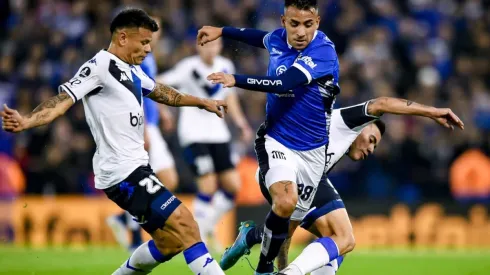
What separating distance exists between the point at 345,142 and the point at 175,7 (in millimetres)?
10438

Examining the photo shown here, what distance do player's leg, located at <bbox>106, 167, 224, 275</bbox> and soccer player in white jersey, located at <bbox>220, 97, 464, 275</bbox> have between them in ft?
2.57

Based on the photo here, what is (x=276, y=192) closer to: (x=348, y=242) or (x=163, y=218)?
(x=348, y=242)

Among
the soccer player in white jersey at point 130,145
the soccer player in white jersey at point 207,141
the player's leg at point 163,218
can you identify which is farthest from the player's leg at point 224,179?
the player's leg at point 163,218

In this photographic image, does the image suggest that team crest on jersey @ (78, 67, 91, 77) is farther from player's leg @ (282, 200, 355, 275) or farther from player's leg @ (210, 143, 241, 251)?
player's leg @ (210, 143, 241, 251)

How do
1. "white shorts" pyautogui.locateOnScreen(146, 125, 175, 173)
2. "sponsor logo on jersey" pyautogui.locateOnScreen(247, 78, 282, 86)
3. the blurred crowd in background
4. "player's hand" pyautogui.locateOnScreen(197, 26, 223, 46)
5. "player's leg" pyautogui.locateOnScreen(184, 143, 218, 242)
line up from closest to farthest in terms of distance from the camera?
1. "sponsor logo on jersey" pyautogui.locateOnScreen(247, 78, 282, 86)
2. "player's hand" pyautogui.locateOnScreen(197, 26, 223, 46)
3. "white shorts" pyautogui.locateOnScreen(146, 125, 175, 173)
4. "player's leg" pyautogui.locateOnScreen(184, 143, 218, 242)
5. the blurred crowd in background

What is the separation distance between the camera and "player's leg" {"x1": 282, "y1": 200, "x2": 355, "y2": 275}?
680cm

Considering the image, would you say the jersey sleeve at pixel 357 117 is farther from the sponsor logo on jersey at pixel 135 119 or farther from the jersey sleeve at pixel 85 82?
the jersey sleeve at pixel 85 82

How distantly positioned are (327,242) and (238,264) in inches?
127

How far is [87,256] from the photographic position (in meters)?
11.0

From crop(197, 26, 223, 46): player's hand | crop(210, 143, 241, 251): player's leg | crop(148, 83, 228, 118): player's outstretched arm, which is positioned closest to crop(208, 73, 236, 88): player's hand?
crop(148, 83, 228, 118): player's outstretched arm

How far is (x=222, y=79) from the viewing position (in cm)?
639

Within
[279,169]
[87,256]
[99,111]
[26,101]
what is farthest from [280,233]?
[26,101]

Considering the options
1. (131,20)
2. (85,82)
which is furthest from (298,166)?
(85,82)

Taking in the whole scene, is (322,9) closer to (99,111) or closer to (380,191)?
(380,191)
